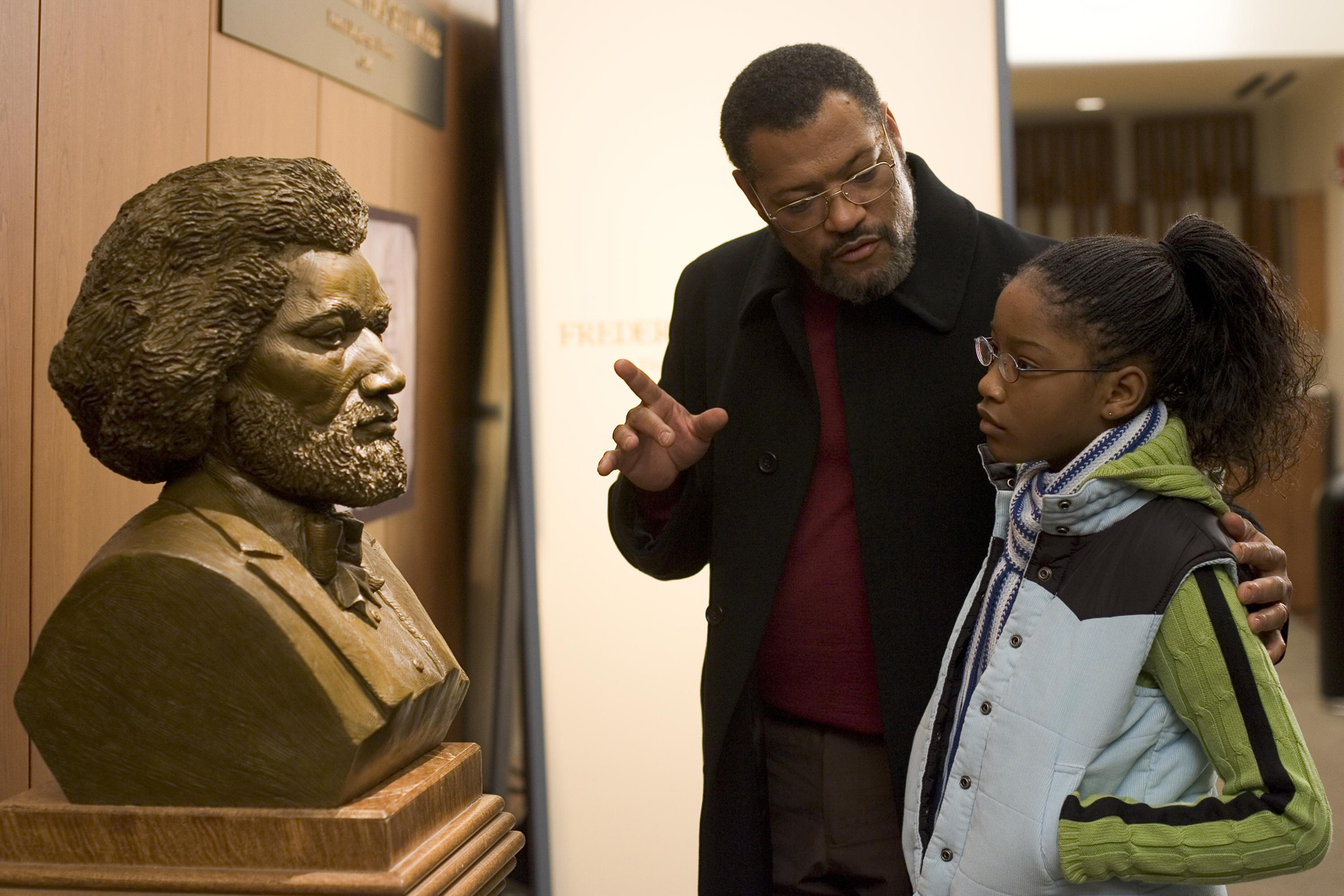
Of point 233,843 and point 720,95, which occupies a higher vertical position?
point 720,95

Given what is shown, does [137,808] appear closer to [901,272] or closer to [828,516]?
[828,516]

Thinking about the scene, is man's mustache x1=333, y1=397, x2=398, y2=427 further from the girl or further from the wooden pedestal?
the girl

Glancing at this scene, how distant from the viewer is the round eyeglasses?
1485 millimetres

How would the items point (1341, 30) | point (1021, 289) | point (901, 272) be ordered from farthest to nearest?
point (1341, 30) < point (901, 272) < point (1021, 289)

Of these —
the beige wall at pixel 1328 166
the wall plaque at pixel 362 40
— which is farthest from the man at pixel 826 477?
the beige wall at pixel 1328 166

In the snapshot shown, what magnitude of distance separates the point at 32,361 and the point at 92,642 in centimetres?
65

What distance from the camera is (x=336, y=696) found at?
1282mm

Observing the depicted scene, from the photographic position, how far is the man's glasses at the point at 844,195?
1811mm

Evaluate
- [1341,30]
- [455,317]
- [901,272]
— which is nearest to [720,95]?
[455,317]

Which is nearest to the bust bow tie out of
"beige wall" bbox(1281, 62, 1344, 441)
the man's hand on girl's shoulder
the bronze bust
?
the bronze bust

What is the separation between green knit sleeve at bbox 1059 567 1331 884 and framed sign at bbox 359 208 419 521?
6.66 ft

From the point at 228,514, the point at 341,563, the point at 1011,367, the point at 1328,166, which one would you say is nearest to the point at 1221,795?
the point at 1011,367

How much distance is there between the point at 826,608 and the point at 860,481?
8.0 inches

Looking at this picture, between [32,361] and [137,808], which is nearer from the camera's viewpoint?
[137,808]
